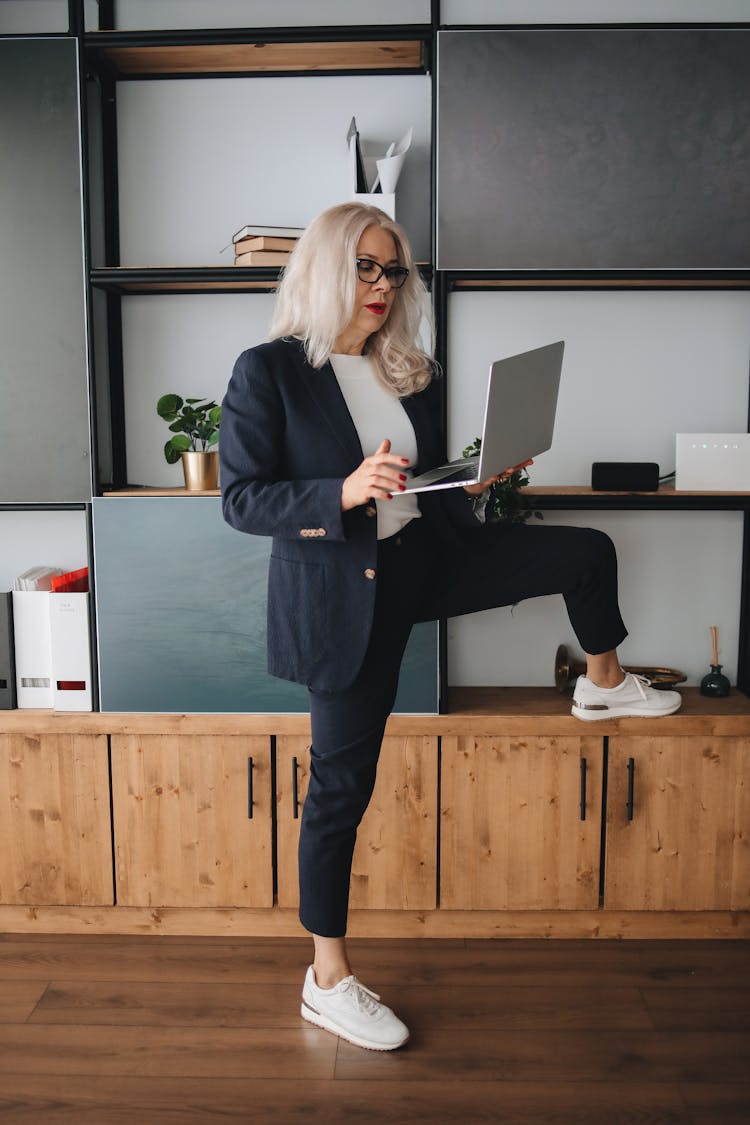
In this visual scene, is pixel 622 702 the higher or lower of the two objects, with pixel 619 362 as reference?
lower

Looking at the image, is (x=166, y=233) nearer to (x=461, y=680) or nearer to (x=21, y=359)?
(x=21, y=359)

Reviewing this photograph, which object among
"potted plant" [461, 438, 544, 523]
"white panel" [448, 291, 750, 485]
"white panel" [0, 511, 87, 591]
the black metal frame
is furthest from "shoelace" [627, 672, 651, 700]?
"white panel" [0, 511, 87, 591]

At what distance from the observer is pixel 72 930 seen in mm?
2551

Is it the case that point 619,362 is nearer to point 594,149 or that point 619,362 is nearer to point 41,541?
point 594,149

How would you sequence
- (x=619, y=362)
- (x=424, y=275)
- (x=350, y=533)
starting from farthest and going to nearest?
(x=619, y=362)
(x=424, y=275)
(x=350, y=533)

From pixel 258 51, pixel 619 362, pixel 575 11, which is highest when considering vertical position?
pixel 575 11

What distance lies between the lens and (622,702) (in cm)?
240

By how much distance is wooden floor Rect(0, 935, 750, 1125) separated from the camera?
1.83 m

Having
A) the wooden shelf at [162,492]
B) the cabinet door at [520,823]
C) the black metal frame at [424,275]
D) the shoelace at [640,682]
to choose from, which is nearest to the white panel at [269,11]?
the black metal frame at [424,275]

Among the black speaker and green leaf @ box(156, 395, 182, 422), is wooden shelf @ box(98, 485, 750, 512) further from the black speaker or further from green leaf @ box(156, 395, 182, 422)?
green leaf @ box(156, 395, 182, 422)

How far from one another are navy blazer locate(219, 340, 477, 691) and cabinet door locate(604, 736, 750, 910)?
98cm

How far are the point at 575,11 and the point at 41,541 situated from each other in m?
2.20


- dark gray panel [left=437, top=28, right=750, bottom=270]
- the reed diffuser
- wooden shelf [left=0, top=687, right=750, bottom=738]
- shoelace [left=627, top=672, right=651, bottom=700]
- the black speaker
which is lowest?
wooden shelf [left=0, top=687, right=750, bottom=738]

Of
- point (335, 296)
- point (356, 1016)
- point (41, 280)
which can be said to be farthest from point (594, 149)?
point (356, 1016)
